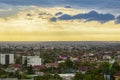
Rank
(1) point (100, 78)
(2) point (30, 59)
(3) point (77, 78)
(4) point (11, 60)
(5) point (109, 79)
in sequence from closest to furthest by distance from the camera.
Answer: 1. (5) point (109, 79)
2. (1) point (100, 78)
3. (3) point (77, 78)
4. (2) point (30, 59)
5. (4) point (11, 60)

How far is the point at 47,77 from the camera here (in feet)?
137

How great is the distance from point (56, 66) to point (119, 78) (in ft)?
119

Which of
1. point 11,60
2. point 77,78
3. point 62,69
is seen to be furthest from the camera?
point 11,60

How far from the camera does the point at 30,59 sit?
268 feet

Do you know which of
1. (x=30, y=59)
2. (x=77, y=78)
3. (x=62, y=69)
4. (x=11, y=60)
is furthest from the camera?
(x=11, y=60)

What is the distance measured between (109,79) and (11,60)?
2250 inches

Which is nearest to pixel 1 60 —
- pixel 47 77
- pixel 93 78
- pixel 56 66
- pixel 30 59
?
pixel 30 59

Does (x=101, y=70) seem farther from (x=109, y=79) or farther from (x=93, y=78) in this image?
(x=109, y=79)

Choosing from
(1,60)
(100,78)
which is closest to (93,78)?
(100,78)

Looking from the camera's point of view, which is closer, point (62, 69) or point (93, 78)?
point (93, 78)

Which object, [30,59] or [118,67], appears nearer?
[118,67]

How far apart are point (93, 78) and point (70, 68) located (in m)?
31.0

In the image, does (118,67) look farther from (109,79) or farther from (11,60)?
(11,60)

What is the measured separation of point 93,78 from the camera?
3512 cm
